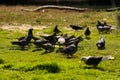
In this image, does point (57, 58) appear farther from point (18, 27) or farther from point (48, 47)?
point (18, 27)

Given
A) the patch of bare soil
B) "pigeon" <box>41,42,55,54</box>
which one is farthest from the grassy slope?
→ the patch of bare soil

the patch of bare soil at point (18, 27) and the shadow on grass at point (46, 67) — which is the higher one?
the shadow on grass at point (46, 67)

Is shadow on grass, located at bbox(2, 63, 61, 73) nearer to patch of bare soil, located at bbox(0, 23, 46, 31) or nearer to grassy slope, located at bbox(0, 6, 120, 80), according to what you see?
grassy slope, located at bbox(0, 6, 120, 80)

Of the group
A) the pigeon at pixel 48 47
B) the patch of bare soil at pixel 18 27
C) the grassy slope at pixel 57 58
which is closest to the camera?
the grassy slope at pixel 57 58

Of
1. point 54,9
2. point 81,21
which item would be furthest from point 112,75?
point 54,9

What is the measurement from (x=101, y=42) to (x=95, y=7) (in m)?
19.7

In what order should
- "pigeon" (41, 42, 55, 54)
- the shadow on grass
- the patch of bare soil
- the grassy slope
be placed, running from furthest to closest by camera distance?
the patch of bare soil, "pigeon" (41, 42, 55, 54), the shadow on grass, the grassy slope

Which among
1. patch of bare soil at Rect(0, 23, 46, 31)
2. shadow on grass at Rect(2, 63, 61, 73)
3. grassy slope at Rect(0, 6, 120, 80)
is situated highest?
shadow on grass at Rect(2, 63, 61, 73)

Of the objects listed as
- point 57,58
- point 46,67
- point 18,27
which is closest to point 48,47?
point 57,58

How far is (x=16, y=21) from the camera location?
30.8m

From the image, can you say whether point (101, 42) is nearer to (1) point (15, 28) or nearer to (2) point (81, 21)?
(1) point (15, 28)

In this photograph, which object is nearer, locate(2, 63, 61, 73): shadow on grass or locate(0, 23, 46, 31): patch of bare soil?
locate(2, 63, 61, 73): shadow on grass

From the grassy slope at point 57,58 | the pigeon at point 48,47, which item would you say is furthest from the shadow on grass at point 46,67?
the pigeon at point 48,47

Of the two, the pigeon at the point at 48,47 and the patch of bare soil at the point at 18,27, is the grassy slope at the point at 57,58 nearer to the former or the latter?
the pigeon at the point at 48,47
